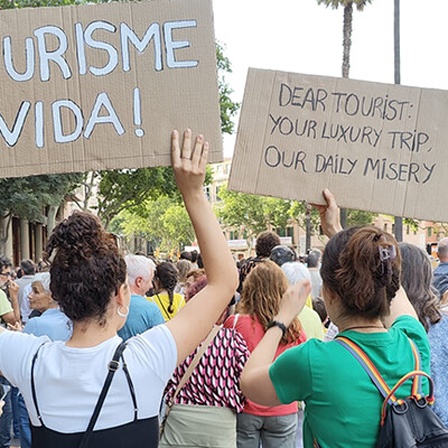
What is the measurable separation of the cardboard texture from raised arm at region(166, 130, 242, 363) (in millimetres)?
705

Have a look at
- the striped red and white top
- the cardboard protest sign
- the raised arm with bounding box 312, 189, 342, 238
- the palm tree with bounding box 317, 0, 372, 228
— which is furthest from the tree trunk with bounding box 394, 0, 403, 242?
the cardboard protest sign

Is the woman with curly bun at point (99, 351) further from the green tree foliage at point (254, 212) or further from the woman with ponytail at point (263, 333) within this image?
the green tree foliage at point (254, 212)

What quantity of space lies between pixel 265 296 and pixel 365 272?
92.1 inches

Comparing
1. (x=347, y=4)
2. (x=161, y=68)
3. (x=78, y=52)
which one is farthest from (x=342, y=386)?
(x=347, y=4)

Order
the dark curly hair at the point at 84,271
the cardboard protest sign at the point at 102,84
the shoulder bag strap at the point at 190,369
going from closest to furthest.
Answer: the dark curly hair at the point at 84,271 → the cardboard protest sign at the point at 102,84 → the shoulder bag strap at the point at 190,369

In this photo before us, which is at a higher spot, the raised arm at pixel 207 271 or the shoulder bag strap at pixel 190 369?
the raised arm at pixel 207 271

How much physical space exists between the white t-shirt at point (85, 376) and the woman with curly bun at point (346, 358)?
0.37 meters

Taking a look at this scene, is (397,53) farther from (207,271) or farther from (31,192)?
(207,271)

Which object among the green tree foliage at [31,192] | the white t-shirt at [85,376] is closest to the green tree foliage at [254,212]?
the green tree foliage at [31,192]

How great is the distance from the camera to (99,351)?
1.96 metres

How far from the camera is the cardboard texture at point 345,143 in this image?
2.89m

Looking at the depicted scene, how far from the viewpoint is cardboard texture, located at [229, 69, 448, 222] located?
2.89 meters

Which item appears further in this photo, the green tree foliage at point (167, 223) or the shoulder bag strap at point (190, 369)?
the green tree foliage at point (167, 223)

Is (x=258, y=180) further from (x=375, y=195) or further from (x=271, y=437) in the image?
(x=271, y=437)
